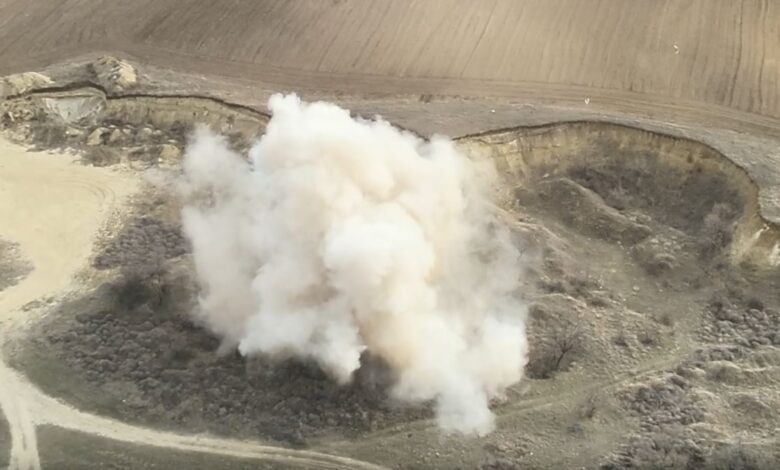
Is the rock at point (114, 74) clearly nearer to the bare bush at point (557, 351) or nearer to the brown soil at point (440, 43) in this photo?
the brown soil at point (440, 43)

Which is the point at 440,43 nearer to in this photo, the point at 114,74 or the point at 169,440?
the point at 114,74

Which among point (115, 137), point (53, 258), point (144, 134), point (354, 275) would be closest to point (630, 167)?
point (354, 275)

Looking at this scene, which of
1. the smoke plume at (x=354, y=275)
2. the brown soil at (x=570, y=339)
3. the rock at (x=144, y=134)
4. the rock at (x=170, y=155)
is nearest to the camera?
the brown soil at (x=570, y=339)

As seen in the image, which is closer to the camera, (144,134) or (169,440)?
(169,440)

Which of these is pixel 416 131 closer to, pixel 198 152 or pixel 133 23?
pixel 198 152

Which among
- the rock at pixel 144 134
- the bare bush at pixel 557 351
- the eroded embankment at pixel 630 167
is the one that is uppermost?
the rock at pixel 144 134

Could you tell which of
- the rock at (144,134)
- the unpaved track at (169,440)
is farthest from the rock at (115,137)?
the unpaved track at (169,440)

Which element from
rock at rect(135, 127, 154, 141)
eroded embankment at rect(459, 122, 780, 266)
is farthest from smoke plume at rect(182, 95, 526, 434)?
rock at rect(135, 127, 154, 141)
